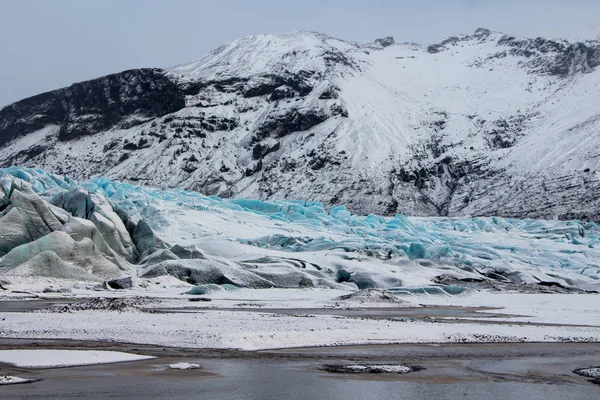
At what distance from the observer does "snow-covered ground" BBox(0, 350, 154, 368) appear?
13.9m

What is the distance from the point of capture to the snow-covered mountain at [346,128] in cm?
12688

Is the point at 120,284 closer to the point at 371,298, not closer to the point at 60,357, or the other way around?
the point at 371,298

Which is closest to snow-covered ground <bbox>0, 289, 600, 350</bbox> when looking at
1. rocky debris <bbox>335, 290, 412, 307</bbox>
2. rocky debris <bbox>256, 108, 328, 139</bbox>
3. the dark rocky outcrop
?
rocky debris <bbox>335, 290, 412, 307</bbox>

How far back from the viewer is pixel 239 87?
6698 inches

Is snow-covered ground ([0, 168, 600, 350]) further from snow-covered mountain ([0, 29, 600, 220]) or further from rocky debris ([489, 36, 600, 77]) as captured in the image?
rocky debris ([489, 36, 600, 77])

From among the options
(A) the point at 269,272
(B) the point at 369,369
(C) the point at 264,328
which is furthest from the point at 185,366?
(A) the point at 269,272

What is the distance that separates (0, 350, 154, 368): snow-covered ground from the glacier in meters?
22.5

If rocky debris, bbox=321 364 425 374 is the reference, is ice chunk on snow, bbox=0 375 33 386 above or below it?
above

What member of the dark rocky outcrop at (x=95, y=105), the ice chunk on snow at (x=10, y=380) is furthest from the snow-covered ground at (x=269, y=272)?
the dark rocky outcrop at (x=95, y=105)

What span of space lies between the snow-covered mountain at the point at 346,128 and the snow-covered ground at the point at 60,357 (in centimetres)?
10161

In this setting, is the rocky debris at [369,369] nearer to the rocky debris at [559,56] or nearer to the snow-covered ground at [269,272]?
the snow-covered ground at [269,272]

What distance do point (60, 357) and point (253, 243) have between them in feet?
137

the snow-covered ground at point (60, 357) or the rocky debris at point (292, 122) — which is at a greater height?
the rocky debris at point (292, 122)

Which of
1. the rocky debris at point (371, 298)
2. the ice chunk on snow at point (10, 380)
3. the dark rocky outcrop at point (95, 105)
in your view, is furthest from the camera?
the dark rocky outcrop at point (95, 105)
